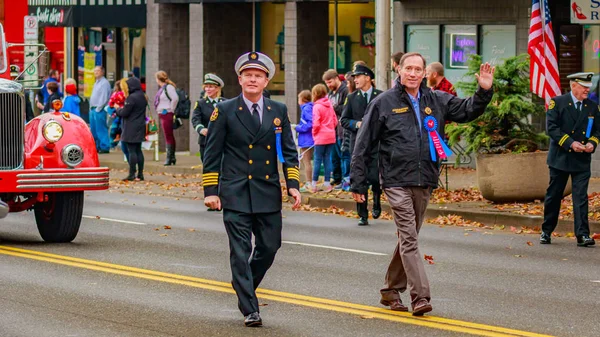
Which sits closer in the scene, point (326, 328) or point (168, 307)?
point (326, 328)

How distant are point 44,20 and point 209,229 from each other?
18.5 m

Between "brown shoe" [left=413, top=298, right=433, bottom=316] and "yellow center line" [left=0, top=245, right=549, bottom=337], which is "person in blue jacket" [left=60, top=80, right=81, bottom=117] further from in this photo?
"brown shoe" [left=413, top=298, right=433, bottom=316]

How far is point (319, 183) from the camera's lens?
74.2 feet

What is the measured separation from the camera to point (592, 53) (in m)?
23.5

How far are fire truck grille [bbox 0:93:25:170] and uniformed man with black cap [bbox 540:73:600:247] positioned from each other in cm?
564

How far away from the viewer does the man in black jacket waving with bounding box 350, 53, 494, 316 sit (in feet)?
33.0

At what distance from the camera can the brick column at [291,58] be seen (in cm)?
2852

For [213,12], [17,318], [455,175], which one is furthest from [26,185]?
[213,12]

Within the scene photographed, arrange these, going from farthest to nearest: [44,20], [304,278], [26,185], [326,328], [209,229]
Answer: [44,20], [209,229], [26,185], [304,278], [326,328]

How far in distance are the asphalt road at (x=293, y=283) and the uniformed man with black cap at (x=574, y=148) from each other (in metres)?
0.33

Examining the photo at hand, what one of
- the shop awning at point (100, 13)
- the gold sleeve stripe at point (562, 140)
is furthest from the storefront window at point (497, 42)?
the gold sleeve stripe at point (562, 140)

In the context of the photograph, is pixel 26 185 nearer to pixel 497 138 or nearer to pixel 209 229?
pixel 209 229

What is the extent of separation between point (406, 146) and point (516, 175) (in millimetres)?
8107

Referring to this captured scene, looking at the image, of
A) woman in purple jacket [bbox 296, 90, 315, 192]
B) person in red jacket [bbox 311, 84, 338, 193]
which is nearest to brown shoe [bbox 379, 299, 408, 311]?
person in red jacket [bbox 311, 84, 338, 193]
